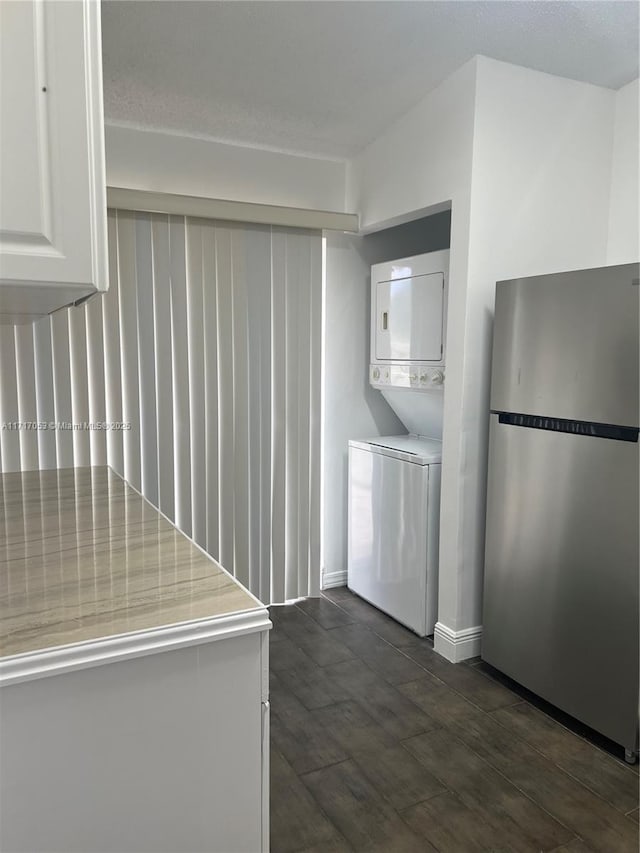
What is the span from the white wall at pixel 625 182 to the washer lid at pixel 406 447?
122 centimetres

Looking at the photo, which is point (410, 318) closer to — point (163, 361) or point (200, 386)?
point (200, 386)

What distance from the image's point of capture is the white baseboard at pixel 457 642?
8.86 ft

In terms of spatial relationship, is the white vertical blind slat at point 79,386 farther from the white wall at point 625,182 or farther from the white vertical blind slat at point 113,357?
the white wall at point 625,182

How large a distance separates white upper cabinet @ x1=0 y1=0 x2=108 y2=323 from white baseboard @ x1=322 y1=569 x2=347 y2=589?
9.27 ft

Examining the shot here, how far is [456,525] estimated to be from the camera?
2.67m

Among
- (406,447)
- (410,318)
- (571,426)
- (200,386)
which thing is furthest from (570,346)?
(200,386)

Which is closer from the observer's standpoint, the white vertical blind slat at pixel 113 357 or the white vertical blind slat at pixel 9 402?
the white vertical blind slat at pixel 9 402

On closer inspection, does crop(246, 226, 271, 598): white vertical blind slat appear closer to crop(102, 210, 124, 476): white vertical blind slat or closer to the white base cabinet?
crop(102, 210, 124, 476): white vertical blind slat

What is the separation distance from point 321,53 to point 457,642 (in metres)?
2.50

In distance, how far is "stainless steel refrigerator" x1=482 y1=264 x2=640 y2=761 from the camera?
6.57 ft

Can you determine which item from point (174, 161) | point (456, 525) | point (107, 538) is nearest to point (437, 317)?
point (456, 525)

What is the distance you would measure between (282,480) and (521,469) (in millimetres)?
1402

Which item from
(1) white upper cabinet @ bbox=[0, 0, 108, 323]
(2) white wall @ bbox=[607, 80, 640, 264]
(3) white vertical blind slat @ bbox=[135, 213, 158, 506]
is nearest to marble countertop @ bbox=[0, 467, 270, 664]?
(1) white upper cabinet @ bbox=[0, 0, 108, 323]

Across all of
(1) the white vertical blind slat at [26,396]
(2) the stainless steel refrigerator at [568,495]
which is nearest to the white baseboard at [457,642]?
(2) the stainless steel refrigerator at [568,495]
